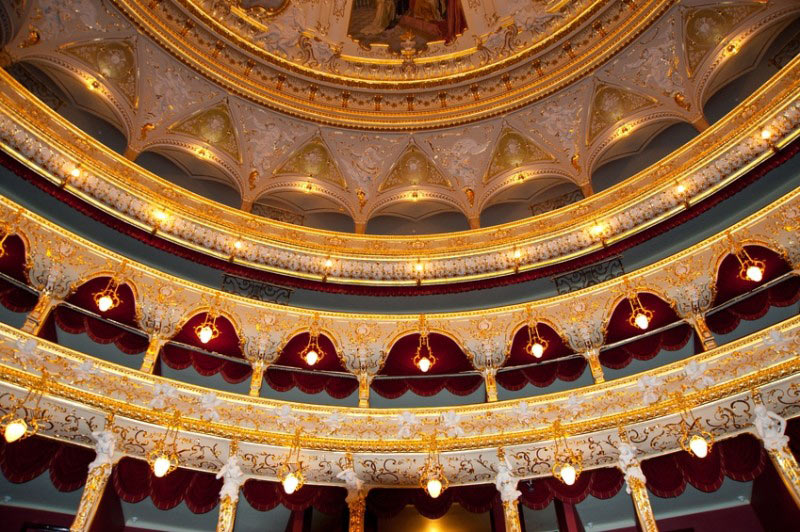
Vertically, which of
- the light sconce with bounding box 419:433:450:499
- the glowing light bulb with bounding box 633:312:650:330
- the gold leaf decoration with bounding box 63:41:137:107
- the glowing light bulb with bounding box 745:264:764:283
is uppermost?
the gold leaf decoration with bounding box 63:41:137:107

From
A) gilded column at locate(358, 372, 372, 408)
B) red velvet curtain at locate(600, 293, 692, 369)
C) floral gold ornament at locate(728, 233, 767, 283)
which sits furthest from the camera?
gilded column at locate(358, 372, 372, 408)

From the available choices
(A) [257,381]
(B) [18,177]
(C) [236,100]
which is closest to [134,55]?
(C) [236,100]

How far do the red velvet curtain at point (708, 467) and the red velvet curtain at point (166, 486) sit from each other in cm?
665

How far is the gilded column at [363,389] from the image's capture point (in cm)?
911

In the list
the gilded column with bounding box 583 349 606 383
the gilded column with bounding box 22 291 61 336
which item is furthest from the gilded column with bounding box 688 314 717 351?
the gilded column with bounding box 22 291 61 336

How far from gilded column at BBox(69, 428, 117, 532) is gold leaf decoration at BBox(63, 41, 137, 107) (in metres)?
7.02

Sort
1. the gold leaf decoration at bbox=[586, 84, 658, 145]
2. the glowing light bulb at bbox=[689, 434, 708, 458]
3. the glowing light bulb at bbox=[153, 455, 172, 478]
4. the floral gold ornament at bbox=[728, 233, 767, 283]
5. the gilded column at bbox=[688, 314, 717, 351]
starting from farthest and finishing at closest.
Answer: the gold leaf decoration at bbox=[586, 84, 658, 145] → the gilded column at bbox=[688, 314, 717, 351] → the floral gold ornament at bbox=[728, 233, 767, 283] → the glowing light bulb at bbox=[153, 455, 172, 478] → the glowing light bulb at bbox=[689, 434, 708, 458]

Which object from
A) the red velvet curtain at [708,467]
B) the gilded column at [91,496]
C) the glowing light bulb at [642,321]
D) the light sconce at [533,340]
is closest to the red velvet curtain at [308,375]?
the gilded column at [91,496]

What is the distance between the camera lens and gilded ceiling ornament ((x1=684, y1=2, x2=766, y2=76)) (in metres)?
9.71

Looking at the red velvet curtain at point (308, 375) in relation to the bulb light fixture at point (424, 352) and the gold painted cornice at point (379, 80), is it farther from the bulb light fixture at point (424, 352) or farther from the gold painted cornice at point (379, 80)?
the gold painted cornice at point (379, 80)

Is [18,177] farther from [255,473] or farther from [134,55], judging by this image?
[255,473]

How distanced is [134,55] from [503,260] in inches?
344

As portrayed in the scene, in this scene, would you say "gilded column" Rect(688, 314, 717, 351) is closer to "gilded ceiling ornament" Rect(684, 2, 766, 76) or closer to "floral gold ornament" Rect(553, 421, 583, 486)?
"floral gold ornament" Rect(553, 421, 583, 486)

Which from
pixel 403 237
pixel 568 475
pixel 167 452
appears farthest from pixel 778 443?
pixel 167 452
